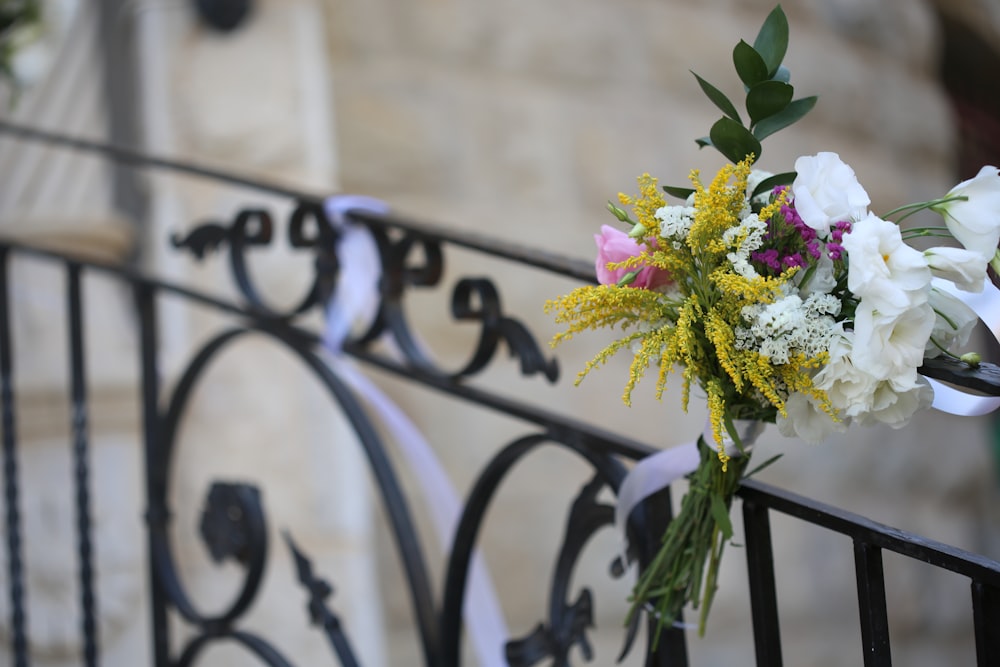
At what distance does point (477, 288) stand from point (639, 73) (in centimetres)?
138

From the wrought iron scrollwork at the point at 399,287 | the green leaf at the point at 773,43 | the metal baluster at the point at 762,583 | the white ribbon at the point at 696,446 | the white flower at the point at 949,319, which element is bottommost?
the metal baluster at the point at 762,583

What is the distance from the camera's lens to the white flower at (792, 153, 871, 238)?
72cm

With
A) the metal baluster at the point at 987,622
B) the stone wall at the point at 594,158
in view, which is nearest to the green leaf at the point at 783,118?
the metal baluster at the point at 987,622

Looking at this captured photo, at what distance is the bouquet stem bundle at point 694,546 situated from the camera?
84 centimetres

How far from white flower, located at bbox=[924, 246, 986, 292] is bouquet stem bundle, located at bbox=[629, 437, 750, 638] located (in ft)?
0.66

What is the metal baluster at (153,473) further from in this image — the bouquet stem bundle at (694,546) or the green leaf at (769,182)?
the green leaf at (769,182)

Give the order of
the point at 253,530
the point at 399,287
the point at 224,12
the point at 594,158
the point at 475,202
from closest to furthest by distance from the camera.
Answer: the point at 399,287, the point at 253,530, the point at 224,12, the point at 475,202, the point at 594,158

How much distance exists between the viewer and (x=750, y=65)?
2.48 ft

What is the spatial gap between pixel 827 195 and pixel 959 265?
0.09m

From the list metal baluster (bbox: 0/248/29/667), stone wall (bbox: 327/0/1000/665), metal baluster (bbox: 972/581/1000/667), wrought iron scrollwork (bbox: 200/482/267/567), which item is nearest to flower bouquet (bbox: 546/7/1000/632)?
metal baluster (bbox: 972/581/1000/667)

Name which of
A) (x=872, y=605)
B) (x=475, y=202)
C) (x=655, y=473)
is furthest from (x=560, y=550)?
(x=475, y=202)

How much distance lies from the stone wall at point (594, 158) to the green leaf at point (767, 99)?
4.09ft

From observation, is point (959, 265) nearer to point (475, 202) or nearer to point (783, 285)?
point (783, 285)

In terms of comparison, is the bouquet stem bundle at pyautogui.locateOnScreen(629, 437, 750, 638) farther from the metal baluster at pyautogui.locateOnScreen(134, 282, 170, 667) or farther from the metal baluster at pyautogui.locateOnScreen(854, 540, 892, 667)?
the metal baluster at pyautogui.locateOnScreen(134, 282, 170, 667)
